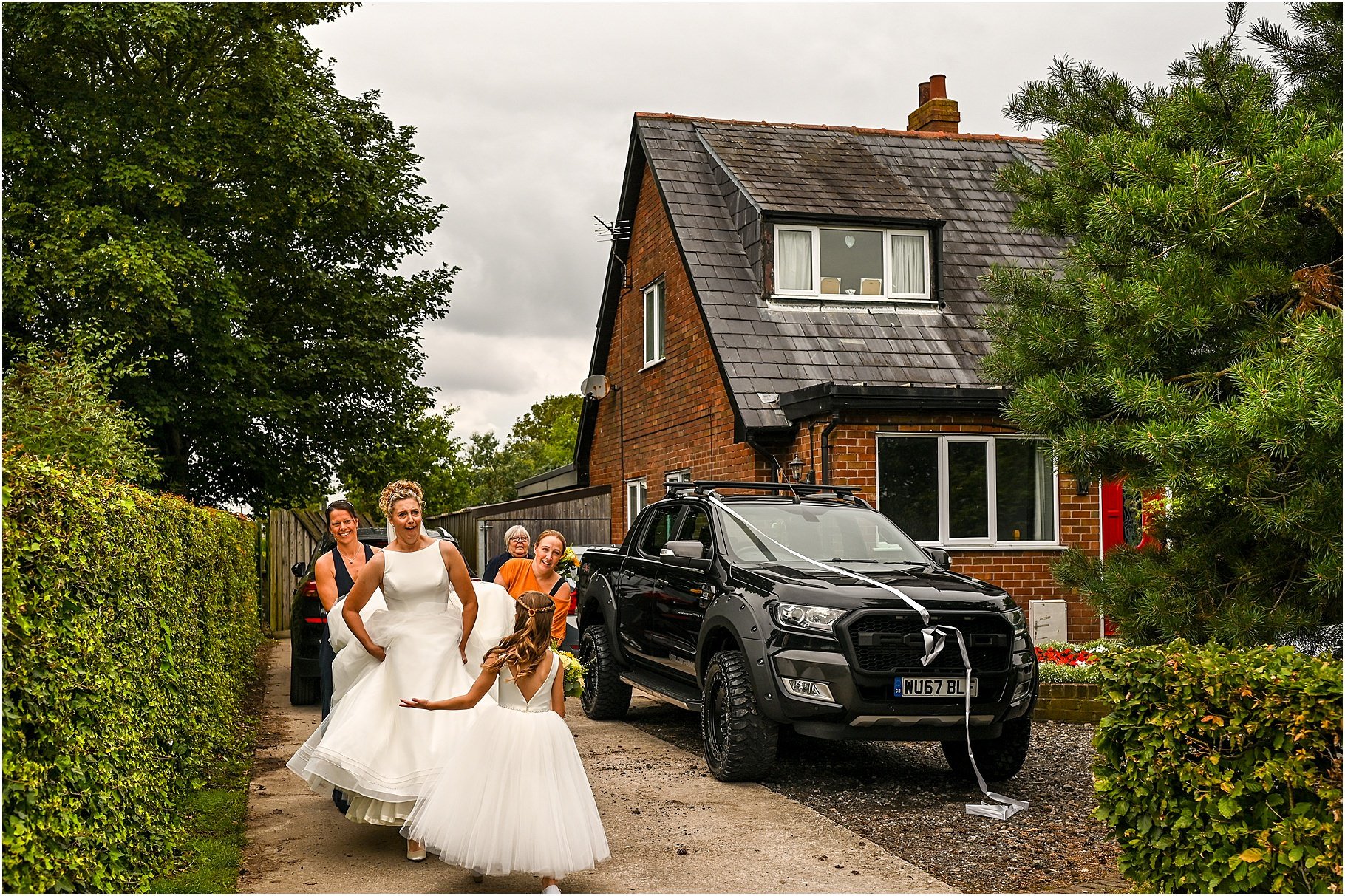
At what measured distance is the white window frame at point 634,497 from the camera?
792 inches

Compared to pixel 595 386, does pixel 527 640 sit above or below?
below

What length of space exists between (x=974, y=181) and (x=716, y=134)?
4234 millimetres

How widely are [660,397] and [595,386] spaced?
7.97 ft

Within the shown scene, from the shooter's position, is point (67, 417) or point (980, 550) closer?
point (67, 417)

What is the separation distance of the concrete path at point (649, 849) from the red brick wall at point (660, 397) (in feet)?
26.3

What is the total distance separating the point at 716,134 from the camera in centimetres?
1997

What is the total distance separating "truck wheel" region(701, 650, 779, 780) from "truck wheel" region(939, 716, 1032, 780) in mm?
1263

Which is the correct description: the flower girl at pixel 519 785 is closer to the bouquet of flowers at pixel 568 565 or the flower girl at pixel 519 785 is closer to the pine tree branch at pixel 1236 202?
the bouquet of flowers at pixel 568 565

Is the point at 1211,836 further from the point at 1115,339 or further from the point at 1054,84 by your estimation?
the point at 1054,84

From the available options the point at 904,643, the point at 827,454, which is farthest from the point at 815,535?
the point at 827,454

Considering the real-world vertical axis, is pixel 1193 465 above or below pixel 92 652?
above

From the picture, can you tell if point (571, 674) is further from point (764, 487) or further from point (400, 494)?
point (764, 487)

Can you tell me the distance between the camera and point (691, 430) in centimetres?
1781

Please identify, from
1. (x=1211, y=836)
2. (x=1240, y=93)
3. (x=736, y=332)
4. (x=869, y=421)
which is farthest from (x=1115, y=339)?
(x=736, y=332)
